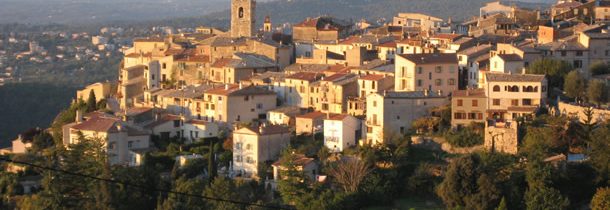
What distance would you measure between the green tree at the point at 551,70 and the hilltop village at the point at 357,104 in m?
0.03

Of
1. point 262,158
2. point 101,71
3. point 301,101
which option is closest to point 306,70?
point 301,101

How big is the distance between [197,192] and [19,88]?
34.2 m

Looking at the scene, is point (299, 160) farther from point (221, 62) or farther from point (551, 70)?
point (221, 62)

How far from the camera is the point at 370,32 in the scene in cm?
4272

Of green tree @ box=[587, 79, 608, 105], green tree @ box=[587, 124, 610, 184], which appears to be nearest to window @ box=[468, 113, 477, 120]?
green tree @ box=[587, 79, 608, 105]

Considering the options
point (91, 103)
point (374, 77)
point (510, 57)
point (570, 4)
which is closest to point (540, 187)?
point (510, 57)

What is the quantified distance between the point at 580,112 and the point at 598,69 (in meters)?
4.28

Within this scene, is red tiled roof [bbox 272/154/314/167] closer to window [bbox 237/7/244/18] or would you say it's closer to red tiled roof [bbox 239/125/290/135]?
red tiled roof [bbox 239/125/290/135]

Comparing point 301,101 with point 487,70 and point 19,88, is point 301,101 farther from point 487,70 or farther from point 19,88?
point 19,88

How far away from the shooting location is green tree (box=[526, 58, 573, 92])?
3083 centimetres

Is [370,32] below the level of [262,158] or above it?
above

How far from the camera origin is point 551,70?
30953mm

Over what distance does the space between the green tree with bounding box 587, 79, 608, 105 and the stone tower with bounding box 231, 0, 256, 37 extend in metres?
16.0

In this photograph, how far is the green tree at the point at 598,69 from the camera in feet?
105
